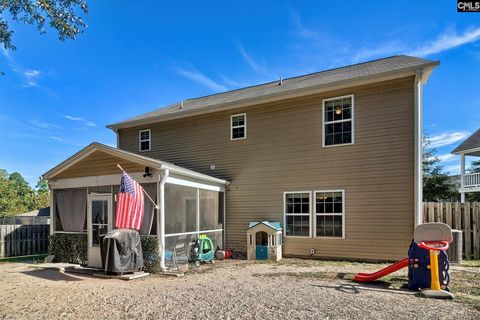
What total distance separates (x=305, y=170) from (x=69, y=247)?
759 centimetres

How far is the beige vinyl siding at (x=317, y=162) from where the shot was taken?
899 cm

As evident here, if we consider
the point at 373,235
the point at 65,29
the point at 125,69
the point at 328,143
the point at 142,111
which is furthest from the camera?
the point at 142,111

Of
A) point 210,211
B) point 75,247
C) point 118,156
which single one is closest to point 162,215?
point 118,156

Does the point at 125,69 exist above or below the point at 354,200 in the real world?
above

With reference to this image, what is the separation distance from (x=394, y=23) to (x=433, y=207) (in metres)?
5.75

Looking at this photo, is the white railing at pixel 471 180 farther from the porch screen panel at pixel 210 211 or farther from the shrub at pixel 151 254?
the shrub at pixel 151 254

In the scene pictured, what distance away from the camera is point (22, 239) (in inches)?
488

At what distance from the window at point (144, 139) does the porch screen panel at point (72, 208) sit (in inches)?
163

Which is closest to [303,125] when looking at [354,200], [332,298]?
[354,200]

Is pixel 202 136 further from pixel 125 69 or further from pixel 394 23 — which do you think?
pixel 394 23

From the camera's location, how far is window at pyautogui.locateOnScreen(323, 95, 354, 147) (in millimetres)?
9797

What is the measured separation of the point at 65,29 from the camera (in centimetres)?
590

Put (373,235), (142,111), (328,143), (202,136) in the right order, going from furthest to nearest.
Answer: (142,111), (202,136), (328,143), (373,235)
